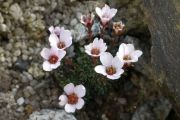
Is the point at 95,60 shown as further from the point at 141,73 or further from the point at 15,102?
the point at 15,102

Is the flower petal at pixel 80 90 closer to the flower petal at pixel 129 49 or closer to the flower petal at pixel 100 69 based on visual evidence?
the flower petal at pixel 100 69

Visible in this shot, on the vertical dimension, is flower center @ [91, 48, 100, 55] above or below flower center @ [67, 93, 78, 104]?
above

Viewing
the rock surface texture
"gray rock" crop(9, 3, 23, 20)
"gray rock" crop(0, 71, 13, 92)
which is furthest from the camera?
"gray rock" crop(9, 3, 23, 20)

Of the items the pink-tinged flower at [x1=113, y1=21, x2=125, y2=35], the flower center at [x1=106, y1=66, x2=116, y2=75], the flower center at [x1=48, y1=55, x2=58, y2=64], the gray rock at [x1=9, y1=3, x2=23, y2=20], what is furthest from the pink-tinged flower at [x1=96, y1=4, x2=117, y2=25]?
the gray rock at [x1=9, y1=3, x2=23, y2=20]

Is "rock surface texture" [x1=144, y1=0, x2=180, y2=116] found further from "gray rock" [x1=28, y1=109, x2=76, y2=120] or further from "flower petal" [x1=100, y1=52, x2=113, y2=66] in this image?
"gray rock" [x1=28, y1=109, x2=76, y2=120]

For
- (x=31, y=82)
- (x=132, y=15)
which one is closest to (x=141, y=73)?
(x=132, y=15)

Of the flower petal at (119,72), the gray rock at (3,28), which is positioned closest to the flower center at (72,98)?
the flower petal at (119,72)
